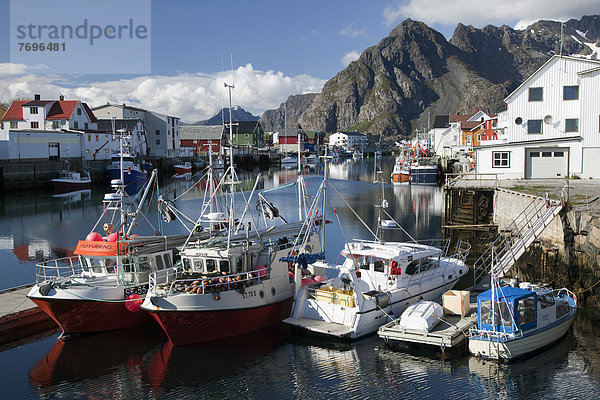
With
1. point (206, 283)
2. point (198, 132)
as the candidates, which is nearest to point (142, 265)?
point (206, 283)

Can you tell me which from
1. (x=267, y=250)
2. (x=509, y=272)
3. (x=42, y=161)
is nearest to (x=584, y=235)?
(x=509, y=272)

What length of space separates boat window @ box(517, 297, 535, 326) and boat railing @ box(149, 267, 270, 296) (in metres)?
8.77

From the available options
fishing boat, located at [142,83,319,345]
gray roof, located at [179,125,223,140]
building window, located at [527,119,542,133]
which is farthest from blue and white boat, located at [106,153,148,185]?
fishing boat, located at [142,83,319,345]

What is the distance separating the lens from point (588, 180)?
33562 mm

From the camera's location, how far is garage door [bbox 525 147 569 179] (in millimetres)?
35844

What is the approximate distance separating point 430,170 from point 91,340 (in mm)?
62229

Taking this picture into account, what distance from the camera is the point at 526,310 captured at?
16531mm

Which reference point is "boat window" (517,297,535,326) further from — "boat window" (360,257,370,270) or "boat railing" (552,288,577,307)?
"boat window" (360,257,370,270)

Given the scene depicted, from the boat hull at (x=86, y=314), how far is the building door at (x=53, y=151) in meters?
62.0

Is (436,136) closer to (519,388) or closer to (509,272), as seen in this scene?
(509,272)

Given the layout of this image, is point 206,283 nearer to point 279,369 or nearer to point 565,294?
point 279,369

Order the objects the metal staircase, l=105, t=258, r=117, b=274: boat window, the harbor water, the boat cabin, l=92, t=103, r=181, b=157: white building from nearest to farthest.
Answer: the harbor water
the boat cabin
l=105, t=258, r=117, b=274: boat window
the metal staircase
l=92, t=103, r=181, b=157: white building

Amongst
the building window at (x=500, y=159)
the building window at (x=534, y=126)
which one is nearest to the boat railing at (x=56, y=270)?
the building window at (x=500, y=159)

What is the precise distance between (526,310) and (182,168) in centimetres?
8899
